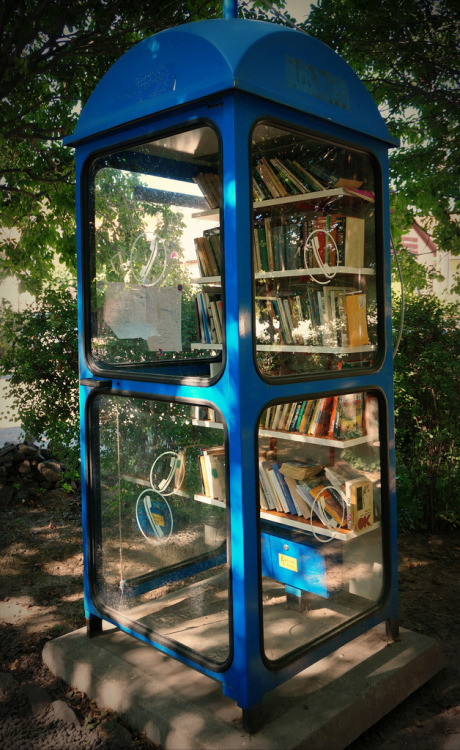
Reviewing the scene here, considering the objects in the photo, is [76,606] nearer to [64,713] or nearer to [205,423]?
[64,713]

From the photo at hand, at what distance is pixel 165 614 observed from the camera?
3.07 m

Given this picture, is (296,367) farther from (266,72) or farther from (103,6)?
(103,6)

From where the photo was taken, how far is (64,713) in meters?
2.62

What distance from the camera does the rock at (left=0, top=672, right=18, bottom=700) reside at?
2823 mm

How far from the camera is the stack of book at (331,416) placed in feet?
9.41

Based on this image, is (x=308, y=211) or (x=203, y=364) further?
(x=203, y=364)

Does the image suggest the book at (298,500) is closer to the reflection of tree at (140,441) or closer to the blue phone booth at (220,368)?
the blue phone booth at (220,368)

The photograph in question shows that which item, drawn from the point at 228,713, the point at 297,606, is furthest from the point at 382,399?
the point at 228,713

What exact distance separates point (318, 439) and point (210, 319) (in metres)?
0.84

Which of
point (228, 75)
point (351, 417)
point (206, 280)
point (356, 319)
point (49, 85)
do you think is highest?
point (49, 85)

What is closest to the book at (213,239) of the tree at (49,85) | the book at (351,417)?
the book at (351,417)

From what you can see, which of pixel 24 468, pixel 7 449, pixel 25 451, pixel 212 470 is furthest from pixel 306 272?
pixel 7 449

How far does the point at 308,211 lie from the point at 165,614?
7.04 ft

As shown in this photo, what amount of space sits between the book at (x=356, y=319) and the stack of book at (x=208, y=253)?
25.8 inches
